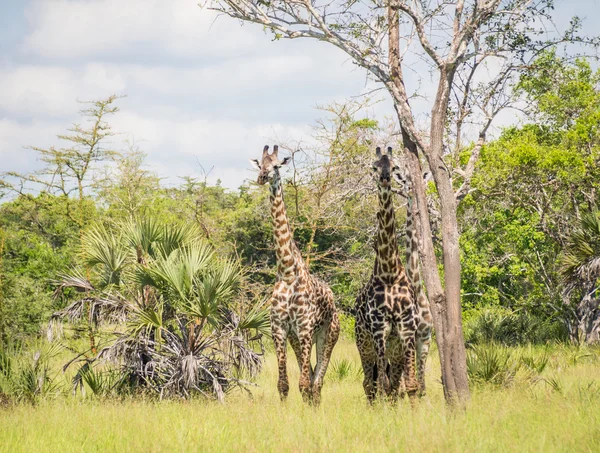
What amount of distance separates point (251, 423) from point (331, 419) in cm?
92

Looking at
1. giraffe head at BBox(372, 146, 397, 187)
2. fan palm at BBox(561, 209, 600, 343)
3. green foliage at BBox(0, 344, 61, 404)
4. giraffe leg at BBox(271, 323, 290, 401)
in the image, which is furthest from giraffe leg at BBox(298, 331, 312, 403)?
fan palm at BBox(561, 209, 600, 343)

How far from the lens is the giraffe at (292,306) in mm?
10125

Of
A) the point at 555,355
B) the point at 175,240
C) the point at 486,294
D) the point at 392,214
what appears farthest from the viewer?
the point at 486,294

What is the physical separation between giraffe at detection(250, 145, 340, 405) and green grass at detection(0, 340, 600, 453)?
1.34 feet

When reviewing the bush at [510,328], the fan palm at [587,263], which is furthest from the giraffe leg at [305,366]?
the bush at [510,328]

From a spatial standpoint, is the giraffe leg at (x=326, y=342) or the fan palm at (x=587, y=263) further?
the fan palm at (x=587, y=263)

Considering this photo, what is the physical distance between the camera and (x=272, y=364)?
18422 mm

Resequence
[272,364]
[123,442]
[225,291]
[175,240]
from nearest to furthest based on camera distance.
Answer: [123,442], [225,291], [175,240], [272,364]

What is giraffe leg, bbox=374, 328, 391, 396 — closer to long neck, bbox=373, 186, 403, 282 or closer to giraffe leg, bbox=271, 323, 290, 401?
long neck, bbox=373, 186, 403, 282

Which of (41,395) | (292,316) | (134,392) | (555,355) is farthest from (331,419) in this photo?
(555,355)

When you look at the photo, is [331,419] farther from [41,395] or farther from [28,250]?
[28,250]

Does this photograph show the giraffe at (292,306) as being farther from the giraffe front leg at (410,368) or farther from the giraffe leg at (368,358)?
the giraffe front leg at (410,368)

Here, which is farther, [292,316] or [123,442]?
[292,316]

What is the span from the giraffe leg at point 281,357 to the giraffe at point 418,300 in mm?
1767
